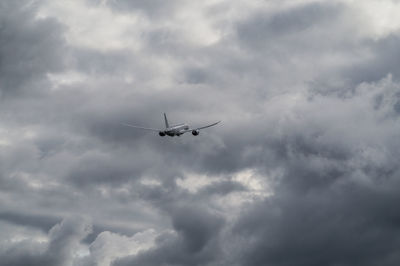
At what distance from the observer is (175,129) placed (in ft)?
652
